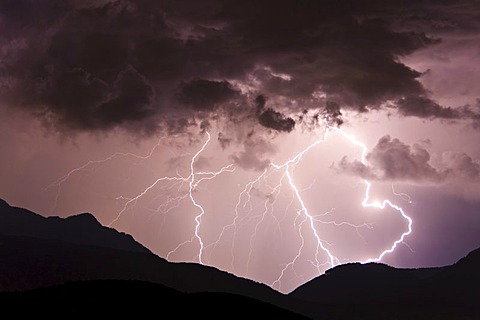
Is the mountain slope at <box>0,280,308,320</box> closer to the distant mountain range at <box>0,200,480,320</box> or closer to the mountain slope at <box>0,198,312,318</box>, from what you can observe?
the distant mountain range at <box>0,200,480,320</box>

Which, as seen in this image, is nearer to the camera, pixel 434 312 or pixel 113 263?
pixel 113 263

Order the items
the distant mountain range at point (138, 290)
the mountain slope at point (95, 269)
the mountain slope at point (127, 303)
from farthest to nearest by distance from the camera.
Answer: the mountain slope at point (95, 269), the distant mountain range at point (138, 290), the mountain slope at point (127, 303)

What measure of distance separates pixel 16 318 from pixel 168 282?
365ft

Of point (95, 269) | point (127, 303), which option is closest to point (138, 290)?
point (127, 303)

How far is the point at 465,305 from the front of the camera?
195375 millimetres

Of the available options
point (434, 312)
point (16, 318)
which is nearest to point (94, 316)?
point (16, 318)

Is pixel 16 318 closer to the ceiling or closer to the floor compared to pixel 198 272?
closer to the floor

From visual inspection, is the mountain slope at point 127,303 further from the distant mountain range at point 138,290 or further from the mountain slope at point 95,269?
the mountain slope at point 95,269

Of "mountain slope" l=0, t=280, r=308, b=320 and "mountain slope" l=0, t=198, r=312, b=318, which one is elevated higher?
"mountain slope" l=0, t=198, r=312, b=318

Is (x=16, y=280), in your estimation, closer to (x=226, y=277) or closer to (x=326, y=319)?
(x=226, y=277)

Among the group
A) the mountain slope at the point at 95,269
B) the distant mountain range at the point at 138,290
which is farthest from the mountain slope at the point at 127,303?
the mountain slope at the point at 95,269

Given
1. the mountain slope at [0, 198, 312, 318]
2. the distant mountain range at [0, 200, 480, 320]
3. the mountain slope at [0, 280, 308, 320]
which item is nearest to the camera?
the mountain slope at [0, 280, 308, 320]

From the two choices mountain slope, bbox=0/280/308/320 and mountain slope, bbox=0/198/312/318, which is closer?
mountain slope, bbox=0/280/308/320

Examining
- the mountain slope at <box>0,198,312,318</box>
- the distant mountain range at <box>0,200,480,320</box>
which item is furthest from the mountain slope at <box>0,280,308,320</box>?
the mountain slope at <box>0,198,312,318</box>
